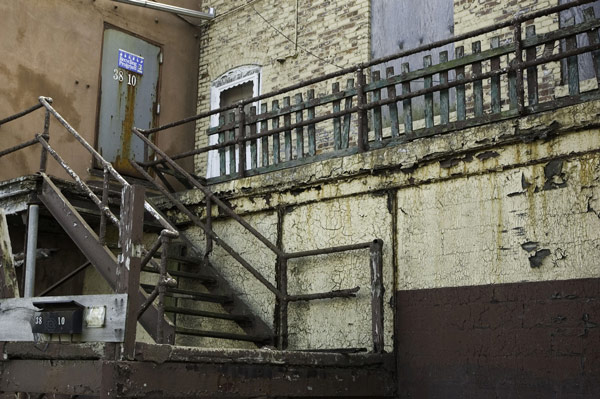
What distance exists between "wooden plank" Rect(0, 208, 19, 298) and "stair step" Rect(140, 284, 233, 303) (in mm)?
1264

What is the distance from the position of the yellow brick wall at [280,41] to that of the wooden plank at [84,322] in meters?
5.94

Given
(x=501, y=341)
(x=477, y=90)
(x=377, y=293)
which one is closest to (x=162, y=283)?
(x=377, y=293)

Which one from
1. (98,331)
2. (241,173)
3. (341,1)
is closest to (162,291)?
(98,331)

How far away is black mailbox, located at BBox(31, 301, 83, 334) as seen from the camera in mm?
5480

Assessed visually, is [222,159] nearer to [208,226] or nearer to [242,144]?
[242,144]

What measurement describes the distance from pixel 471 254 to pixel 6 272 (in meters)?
3.86

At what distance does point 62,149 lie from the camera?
10.2 metres

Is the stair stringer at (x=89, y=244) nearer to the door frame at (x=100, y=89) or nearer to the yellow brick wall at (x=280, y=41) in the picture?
the door frame at (x=100, y=89)

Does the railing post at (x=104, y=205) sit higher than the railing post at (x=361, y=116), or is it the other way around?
the railing post at (x=361, y=116)

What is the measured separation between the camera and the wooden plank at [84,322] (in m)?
5.32

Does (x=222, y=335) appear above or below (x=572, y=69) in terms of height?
below

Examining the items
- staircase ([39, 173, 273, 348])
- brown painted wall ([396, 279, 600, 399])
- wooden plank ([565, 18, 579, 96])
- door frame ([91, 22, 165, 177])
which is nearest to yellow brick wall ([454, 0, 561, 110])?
wooden plank ([565, 18, 579, 96])

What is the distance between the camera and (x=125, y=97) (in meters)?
11.0

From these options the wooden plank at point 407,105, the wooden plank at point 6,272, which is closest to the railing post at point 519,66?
the wooden plank at point 407,105
